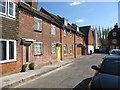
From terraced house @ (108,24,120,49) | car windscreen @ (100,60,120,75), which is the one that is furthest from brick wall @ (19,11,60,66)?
terraced house @ (108,24,120,49)

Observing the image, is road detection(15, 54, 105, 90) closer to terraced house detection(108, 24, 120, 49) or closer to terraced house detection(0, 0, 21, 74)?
terraced house detection(0, 0, 21, 74)

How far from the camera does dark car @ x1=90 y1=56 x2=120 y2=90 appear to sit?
3.91 meters

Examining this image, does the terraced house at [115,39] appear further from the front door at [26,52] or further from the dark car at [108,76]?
the dark car at [108,76]

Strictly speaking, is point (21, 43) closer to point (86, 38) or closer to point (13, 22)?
point (13, 22)

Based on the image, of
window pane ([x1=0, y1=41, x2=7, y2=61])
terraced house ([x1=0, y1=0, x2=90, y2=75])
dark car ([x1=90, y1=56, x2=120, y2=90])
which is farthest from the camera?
terraced house ([x1=0, y1=0, x2=90, y2=75])

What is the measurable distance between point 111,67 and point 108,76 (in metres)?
0.81

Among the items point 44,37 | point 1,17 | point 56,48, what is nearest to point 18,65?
point 1,17

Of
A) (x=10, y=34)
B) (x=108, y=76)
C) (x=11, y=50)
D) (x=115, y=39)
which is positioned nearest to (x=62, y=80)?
(x=108, y=76)

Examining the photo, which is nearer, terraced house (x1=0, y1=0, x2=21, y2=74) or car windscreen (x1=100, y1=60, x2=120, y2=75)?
car windscreen (x1=100, y1=60, x2=120, y2=75)

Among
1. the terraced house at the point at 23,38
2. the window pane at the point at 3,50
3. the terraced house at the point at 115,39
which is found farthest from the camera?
the terraced house at the point at 115,39

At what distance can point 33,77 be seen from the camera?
8.89m

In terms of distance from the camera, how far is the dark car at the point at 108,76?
3912mm

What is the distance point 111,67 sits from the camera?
5258mm

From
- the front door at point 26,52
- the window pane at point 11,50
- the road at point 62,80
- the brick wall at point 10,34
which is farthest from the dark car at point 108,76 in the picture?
the front door at point 26,52
